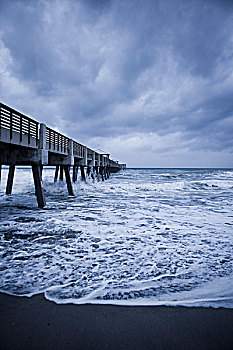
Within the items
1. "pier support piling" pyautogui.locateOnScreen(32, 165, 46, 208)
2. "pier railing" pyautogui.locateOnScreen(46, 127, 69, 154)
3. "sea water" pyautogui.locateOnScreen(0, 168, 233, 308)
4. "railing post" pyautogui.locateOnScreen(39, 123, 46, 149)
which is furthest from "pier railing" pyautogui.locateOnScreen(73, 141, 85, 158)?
"sea water" pyautogui.locateOnScreen(0, 168, 233, 308)

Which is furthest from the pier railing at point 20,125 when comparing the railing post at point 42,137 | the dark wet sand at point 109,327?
the dark wet sand at point 109,327

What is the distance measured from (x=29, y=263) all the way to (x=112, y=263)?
1448mm

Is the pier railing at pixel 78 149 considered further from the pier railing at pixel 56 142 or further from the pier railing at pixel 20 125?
the pier railing at pixel 20 125

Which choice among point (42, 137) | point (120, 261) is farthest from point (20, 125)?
point (120, 261)

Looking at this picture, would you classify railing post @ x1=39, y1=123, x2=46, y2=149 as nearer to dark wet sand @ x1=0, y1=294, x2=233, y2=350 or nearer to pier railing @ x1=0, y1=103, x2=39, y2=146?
pier railing @ x1=0, y1=103, x2=39, y2=146

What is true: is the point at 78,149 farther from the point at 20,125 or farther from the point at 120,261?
the point at 120,261

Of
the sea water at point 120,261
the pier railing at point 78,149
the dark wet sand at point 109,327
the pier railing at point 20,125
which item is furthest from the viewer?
the pier railing at point 78,149

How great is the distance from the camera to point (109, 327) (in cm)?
169

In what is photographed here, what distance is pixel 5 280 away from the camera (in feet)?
8.09

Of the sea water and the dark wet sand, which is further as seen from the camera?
the sea water

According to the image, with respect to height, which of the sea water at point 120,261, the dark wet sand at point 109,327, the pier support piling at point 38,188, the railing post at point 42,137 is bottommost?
the sea water at point 120,261

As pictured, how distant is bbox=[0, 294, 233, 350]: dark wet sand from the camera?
150 centimetres

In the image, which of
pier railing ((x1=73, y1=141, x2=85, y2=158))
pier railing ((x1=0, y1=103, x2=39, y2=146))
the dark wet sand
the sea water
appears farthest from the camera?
pier railing ((x1=73, y1=141, x2=85, y2=158))

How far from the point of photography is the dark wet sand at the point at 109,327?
59.2 inches
